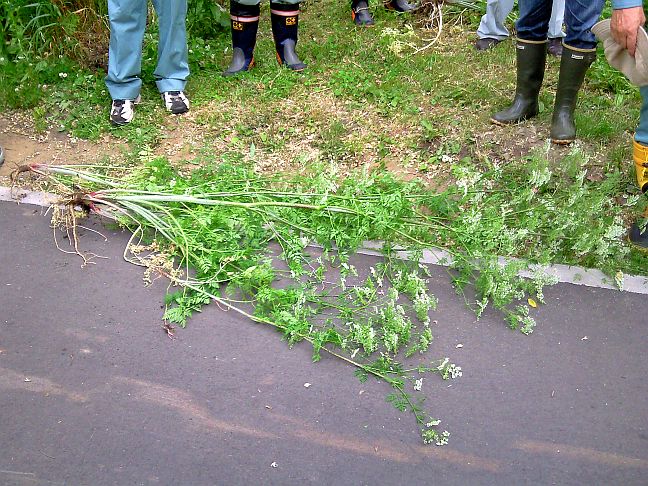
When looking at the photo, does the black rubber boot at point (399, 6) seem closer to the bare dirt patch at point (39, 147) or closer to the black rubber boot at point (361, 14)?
the black rubber boot at point (361, 14)

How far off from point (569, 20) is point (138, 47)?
289 cm

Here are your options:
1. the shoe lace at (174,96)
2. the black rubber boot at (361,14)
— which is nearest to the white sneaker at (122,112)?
the shoe lace at (174,96)

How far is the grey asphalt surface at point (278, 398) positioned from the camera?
2775 millimetres

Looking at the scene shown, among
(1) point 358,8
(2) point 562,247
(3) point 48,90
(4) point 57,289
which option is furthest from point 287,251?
(1) point 358,8

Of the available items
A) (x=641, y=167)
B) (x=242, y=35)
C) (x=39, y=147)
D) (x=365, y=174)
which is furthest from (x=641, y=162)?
(x=39, y=147)

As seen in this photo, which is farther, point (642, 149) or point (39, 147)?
point (39, 147)

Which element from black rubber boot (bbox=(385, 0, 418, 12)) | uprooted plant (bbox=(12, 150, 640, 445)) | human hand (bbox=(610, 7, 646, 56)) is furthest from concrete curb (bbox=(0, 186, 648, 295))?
black rubber boot (bbox=(385, 0, 418, 12))

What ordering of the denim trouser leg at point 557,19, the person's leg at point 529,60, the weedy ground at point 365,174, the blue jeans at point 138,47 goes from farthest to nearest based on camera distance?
the denim trouser leg at point 557,19 → the blue jeans at point 138,47 → the person's leg at point 529,60 → the weedy ground at point 365,174

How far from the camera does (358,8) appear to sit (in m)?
6.71

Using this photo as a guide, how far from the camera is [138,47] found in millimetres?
5023

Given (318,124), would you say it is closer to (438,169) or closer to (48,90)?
(438,169)

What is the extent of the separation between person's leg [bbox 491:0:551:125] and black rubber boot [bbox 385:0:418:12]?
2214 millimetres

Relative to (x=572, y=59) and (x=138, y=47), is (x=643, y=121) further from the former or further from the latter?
(x=138, y=47)

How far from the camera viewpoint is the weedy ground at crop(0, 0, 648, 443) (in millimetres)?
3541
